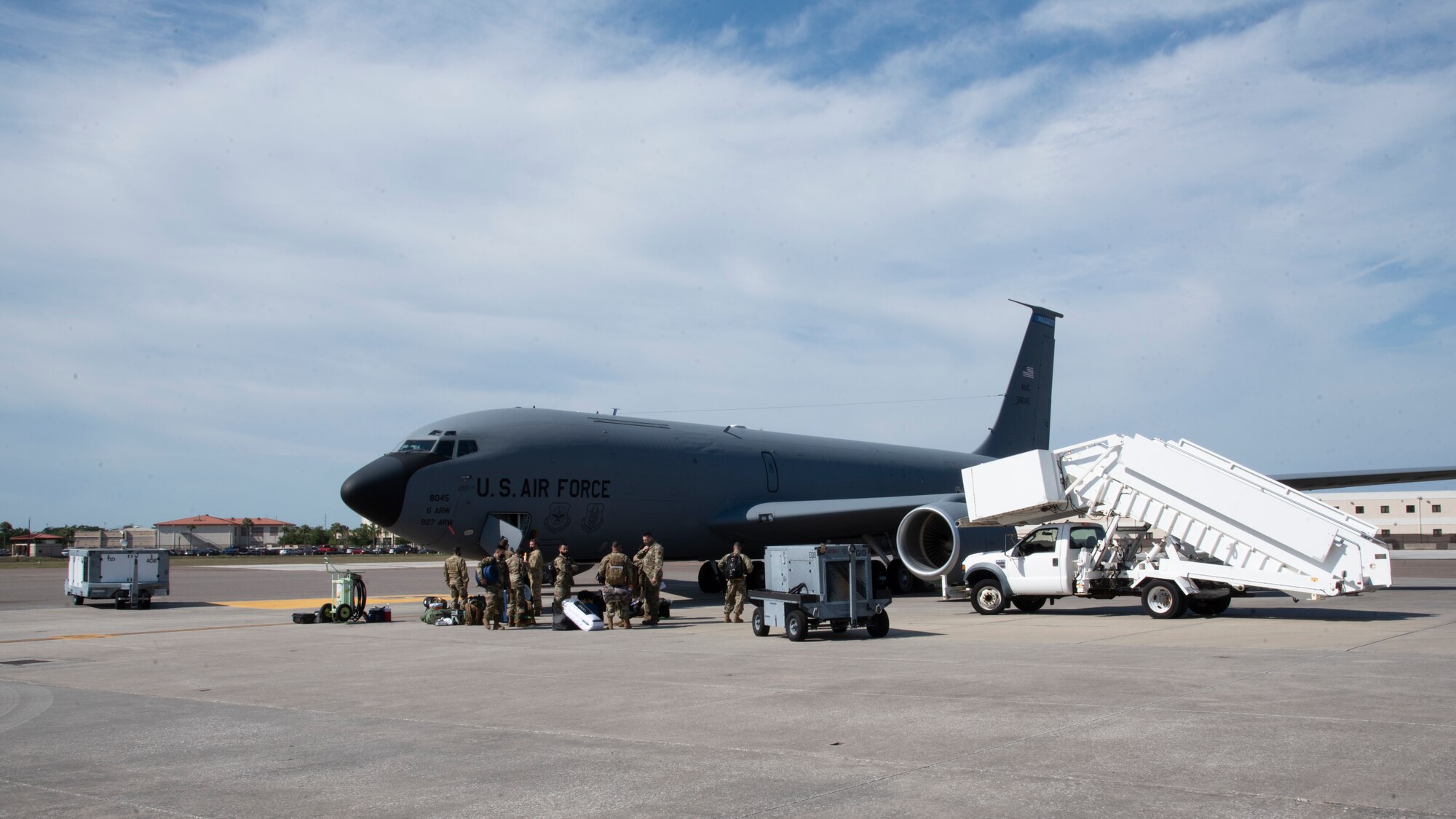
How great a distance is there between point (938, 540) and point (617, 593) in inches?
340

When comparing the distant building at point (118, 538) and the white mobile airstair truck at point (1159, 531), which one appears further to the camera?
the distant building at point (118, 538)

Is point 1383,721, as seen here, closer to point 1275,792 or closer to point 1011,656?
point 1275,792

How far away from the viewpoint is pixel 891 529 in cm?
2644

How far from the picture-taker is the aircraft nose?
2012 cm

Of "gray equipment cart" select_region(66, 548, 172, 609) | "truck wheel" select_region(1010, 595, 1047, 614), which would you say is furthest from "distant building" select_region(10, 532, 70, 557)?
"truck wheel" select_region(1010, 595, 1047, 614)

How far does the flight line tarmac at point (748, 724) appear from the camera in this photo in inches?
230

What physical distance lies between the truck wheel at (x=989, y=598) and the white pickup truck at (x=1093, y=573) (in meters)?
0.01

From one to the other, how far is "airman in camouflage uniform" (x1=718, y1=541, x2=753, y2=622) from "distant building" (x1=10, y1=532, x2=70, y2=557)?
138 meters

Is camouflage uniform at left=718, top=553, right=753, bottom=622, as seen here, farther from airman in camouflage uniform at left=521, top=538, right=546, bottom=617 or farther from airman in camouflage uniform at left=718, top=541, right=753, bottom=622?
airman in camouflage uniform at left=521, top=538, right=546, bottom=617

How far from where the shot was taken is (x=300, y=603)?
82.0 ft

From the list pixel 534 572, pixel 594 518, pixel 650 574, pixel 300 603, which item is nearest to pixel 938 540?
pixel 594 518

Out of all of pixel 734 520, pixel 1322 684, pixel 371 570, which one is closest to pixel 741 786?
pixel 1322 684

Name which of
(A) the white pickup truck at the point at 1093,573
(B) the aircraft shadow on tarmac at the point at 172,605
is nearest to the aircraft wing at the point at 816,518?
(A) the white pickup truck at the point at 1093,573

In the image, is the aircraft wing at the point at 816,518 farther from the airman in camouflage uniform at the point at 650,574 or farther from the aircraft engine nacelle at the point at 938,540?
the airman in camouflage uniform at the point at 650,574
